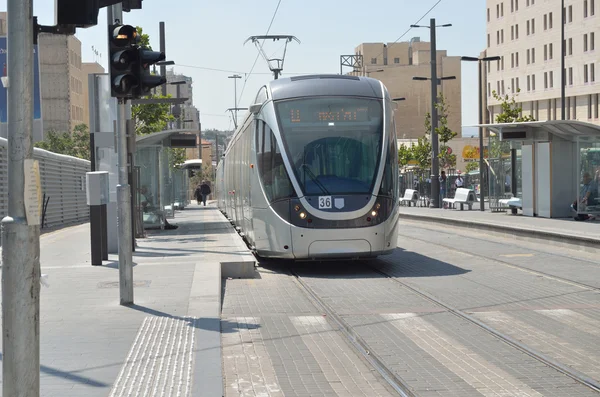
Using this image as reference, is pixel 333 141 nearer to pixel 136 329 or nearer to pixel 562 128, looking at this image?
pixel 136 329

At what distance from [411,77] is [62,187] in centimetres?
9022

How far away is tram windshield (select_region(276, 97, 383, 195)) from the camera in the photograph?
15820 millimetres

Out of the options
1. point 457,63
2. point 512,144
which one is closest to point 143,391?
point 512,144

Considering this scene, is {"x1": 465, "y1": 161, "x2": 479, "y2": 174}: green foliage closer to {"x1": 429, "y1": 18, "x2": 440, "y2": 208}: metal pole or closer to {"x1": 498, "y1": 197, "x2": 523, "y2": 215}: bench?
{"x1": 429, "y1": 18, "x2": 440, "y2": 208}: metal pole

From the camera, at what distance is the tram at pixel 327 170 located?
15648 mm

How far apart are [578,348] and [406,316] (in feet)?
8.08

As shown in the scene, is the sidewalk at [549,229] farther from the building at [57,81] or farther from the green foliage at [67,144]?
the building at [57,81]

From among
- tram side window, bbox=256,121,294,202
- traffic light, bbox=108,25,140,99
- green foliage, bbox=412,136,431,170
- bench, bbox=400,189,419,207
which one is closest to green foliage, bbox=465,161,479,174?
green foliage, bbox=412,136,431,170

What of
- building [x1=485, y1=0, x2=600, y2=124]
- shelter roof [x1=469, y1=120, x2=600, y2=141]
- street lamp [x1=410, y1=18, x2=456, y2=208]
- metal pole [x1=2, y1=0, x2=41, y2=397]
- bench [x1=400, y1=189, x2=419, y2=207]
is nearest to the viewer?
metal pole [x1=2, y1=0, x2=41, y2=397]

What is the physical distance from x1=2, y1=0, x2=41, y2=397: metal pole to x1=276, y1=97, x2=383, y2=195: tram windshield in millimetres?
10423

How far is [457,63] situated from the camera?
131125mm

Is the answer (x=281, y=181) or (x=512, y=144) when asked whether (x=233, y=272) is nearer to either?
(x=281, y=181)

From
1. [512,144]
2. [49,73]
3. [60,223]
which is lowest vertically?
[60,223]

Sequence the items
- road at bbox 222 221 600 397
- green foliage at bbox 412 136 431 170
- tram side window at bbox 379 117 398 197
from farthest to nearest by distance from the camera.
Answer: green foliage at bbox 412 136 431 170 → tram side window at bbox 379 117 398 197 → road at bbox 222 221 600 397
